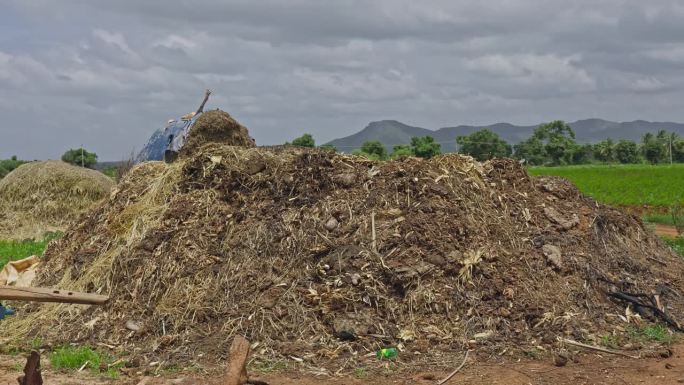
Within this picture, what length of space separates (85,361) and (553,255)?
388 cm

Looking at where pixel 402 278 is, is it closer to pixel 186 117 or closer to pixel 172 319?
pixel 172 319

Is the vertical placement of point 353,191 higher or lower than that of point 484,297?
higher

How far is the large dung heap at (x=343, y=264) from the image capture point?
19.1ft

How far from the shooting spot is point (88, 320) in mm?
6340

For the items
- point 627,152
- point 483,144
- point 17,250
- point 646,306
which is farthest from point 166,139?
point 627,152

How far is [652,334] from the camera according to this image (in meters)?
6.09

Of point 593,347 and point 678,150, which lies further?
point 678,150

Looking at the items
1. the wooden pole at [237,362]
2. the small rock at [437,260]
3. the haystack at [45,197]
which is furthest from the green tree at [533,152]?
the wooden pole at [237,362]

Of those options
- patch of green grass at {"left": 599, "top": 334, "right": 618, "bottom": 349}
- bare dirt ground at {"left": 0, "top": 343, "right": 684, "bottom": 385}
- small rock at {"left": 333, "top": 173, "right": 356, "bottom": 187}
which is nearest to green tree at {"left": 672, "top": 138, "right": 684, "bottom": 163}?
small rock at {"left": 333, "top": 173, "right": 356, "bottom": 187}

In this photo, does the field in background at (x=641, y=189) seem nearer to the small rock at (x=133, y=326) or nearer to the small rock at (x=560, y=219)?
the small rock at (x=560, y=219)

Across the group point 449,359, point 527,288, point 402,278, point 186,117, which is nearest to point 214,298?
point 402,278

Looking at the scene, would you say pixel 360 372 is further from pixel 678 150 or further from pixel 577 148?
pixel 678 150

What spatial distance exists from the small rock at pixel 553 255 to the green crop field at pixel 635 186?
11.7 metres

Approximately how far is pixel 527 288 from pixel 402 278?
1.03 meters
